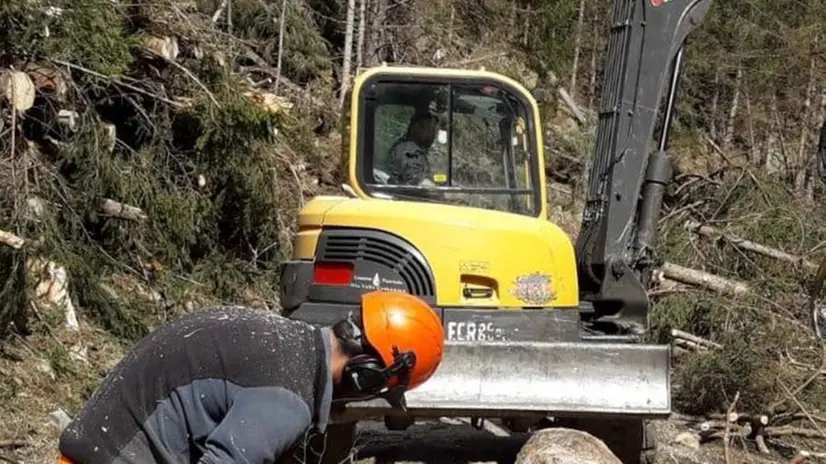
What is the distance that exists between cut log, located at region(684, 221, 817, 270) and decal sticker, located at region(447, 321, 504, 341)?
4.29 meters

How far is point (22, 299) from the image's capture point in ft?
21.7

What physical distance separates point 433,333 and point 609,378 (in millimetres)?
2611

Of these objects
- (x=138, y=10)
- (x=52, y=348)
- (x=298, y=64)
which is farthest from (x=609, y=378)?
(x=298, y=64)

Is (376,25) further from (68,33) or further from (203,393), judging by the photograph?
(203,393)

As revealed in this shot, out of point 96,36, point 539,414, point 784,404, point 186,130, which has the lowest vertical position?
point 784,404

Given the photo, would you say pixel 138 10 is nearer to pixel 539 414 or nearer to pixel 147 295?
pixel 147 295

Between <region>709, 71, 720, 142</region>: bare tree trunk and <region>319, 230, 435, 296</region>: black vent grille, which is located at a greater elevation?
<region>319, 230, 435, 296</region>: black vent grille

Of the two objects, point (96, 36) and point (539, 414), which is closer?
point (539, 414)

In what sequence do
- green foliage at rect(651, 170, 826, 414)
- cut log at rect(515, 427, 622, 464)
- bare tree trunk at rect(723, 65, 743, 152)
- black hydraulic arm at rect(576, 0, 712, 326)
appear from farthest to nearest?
bare tree trunk at rect(723, 65, 743, 152) < green foliage at rect(651, 170, 826, 414) < black hydraulic arm at rect(576, 0, 712, 326) < cut log at rect(515, 427, 622, 464)

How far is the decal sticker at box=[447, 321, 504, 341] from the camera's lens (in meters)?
5.57

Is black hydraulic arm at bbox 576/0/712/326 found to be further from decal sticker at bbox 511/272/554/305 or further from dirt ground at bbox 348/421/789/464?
dirt ground at bbox 348/421/789/464

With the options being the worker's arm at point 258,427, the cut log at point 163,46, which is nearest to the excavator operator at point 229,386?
the worker's arm at point 258,427

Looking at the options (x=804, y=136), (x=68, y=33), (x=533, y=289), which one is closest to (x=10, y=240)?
(x=68, y=33)

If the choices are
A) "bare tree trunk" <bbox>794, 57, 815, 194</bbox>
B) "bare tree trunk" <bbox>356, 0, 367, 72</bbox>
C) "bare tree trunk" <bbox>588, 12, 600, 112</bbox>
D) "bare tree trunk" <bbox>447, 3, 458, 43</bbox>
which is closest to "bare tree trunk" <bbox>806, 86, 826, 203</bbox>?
"bare tree trunk" <bbox>794, 57, 815, 194</bbox>
